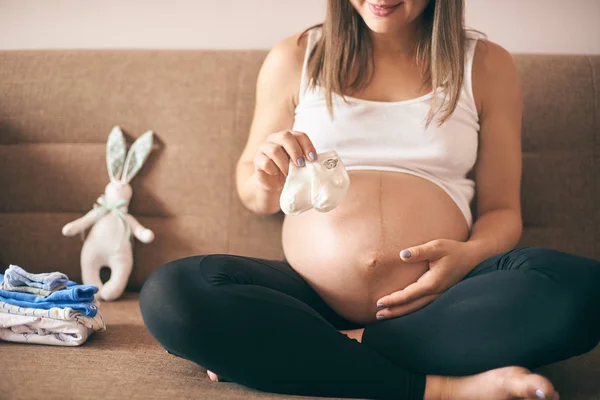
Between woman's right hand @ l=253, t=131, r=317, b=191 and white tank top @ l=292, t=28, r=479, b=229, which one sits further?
white tank top @ l=292, t=28, r=479, b=229

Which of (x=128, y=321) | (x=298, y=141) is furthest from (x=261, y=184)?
(x=128, y=321)

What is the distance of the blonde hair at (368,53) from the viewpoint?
1.37 meters

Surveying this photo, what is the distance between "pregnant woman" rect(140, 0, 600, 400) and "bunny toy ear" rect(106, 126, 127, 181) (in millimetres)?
336

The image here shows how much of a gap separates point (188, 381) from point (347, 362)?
10.1 inches

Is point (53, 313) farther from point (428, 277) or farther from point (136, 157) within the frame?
point (428, 277)

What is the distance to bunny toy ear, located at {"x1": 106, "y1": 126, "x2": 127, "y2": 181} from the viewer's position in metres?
1.64

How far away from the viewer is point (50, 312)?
4.11 ft

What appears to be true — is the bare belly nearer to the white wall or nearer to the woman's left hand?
the woman's left hand

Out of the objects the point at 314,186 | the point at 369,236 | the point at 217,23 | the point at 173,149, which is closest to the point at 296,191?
the point at 314,186

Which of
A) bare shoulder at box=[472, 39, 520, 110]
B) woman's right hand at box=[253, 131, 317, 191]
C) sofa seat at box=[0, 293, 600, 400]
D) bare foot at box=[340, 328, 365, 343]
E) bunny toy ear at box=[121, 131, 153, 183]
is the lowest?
sofa seat at box=[0, 293, 600, 400]

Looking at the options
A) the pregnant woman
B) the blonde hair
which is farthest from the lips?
the blonde hair

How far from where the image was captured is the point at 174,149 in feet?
5.44

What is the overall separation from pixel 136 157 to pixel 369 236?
687 millimetres

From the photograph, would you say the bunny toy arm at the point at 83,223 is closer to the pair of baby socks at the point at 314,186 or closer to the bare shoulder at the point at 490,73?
the pair of baby socks at the point at 314,186
